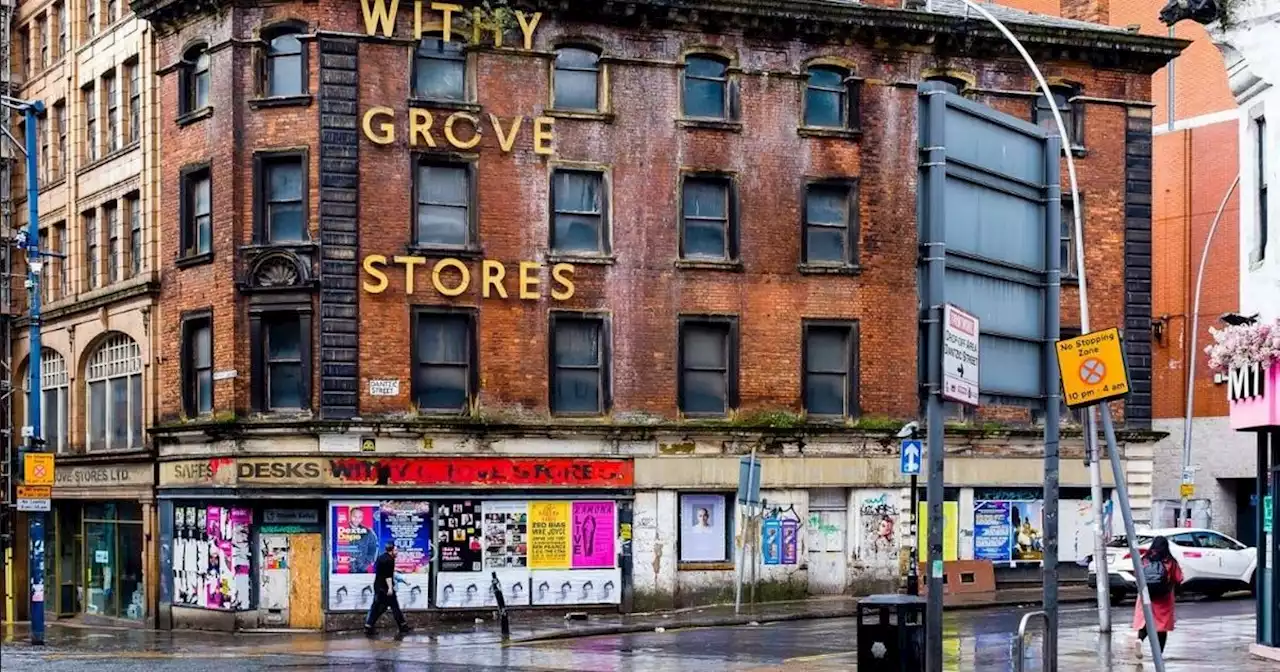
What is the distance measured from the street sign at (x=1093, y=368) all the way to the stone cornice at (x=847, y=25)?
24742mm

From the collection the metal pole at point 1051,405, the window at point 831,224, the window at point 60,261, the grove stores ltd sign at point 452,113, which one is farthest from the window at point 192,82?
the metal pole at point 1051,405

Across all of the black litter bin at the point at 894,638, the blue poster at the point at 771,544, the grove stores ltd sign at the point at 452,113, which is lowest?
the blue poster at the point at 771,544

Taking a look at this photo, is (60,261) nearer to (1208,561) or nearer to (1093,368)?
(1208,561)

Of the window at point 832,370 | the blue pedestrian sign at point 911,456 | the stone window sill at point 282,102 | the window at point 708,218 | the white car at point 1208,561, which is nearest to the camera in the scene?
the blue pedestrian sign at point 911,456

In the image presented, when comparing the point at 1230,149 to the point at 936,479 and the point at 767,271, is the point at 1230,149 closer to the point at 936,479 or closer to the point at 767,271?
the point at 767,271

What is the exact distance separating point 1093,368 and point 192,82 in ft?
92.3

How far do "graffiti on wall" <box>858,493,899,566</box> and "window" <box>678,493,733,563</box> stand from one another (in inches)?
117

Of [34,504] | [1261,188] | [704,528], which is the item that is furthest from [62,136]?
[1261,188]

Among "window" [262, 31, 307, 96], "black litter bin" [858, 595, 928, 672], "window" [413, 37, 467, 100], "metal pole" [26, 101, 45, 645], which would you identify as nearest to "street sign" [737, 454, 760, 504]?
"window" [413, 37, 467, 100]

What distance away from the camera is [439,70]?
39531mm

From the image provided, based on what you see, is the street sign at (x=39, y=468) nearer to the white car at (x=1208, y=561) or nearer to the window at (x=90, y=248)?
the window at (x=90, y=248)

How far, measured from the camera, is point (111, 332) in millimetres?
45125

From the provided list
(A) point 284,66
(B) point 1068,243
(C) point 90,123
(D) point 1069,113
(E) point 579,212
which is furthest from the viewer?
(C) point 90,123

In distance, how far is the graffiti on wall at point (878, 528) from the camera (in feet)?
139
